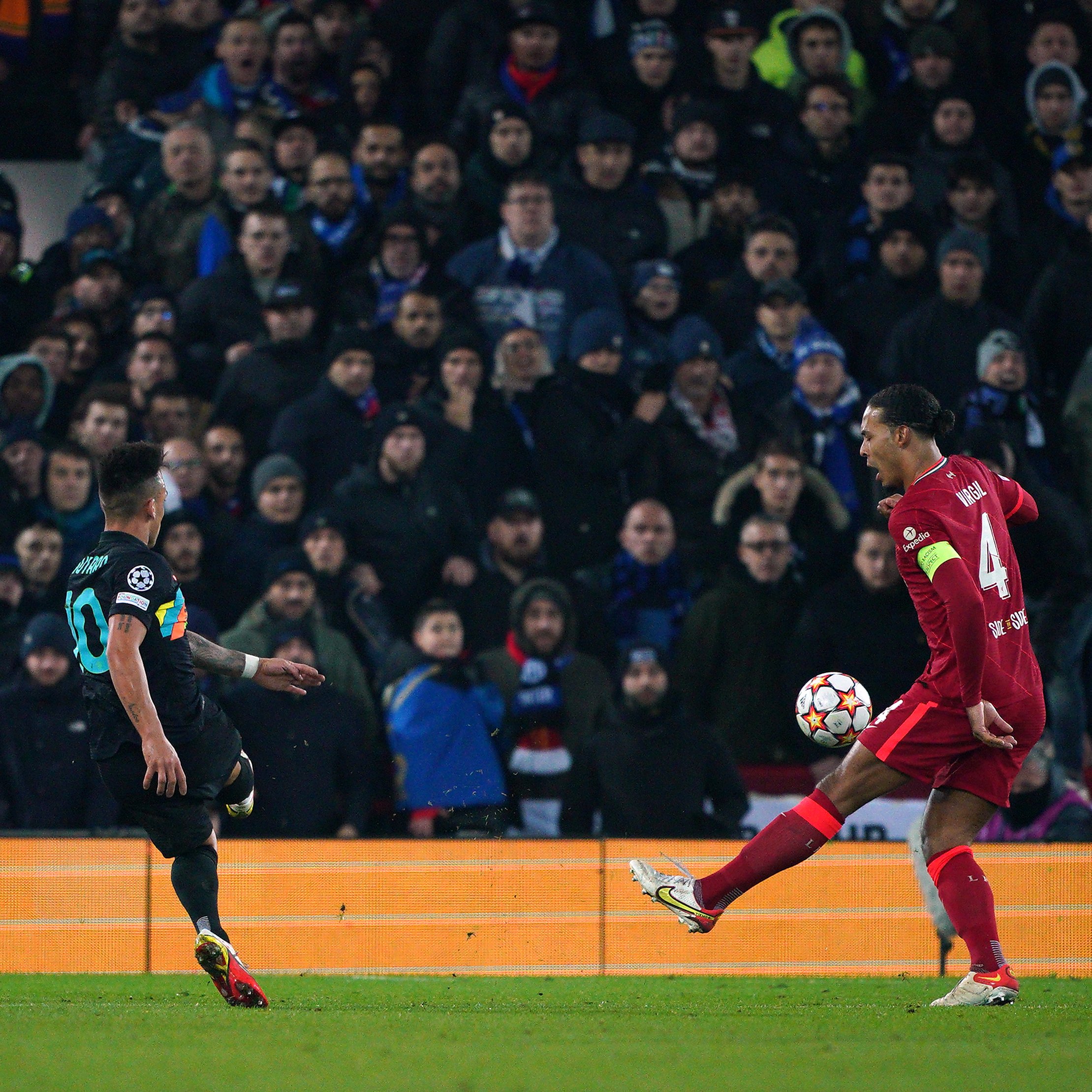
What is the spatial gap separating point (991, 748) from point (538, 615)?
4707 mm

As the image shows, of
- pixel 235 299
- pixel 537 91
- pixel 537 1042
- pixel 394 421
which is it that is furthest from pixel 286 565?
pixel 537 1042

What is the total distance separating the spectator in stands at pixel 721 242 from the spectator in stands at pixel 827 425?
133 centimetres

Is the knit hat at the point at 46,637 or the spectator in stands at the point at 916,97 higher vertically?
the spectator in stands at the point at 916,97

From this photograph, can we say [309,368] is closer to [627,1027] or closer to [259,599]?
[259,599]

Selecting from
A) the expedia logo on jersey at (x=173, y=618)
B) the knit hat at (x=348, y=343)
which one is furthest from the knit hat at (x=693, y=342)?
the expedia logo on jersey at (x=173, y=618)

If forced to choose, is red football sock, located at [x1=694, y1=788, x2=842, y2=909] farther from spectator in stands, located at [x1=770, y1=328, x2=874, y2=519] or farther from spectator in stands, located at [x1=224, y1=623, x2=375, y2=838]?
spectator in stands, located at [x1=770, y1=328, x2=874, y2=519]

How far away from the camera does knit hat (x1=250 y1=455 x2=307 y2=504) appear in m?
11.6

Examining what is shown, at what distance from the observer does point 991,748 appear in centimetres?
654

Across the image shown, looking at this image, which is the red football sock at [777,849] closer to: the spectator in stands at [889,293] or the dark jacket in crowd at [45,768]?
the dark jacket in crowd at [45,768]

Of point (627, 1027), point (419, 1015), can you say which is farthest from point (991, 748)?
point (419, 1015)

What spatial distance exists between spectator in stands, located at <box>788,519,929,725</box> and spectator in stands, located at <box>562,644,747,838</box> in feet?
3.07

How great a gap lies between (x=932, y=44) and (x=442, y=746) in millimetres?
7127

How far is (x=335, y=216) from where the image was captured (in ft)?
43.8

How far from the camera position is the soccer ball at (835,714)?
7316mm
